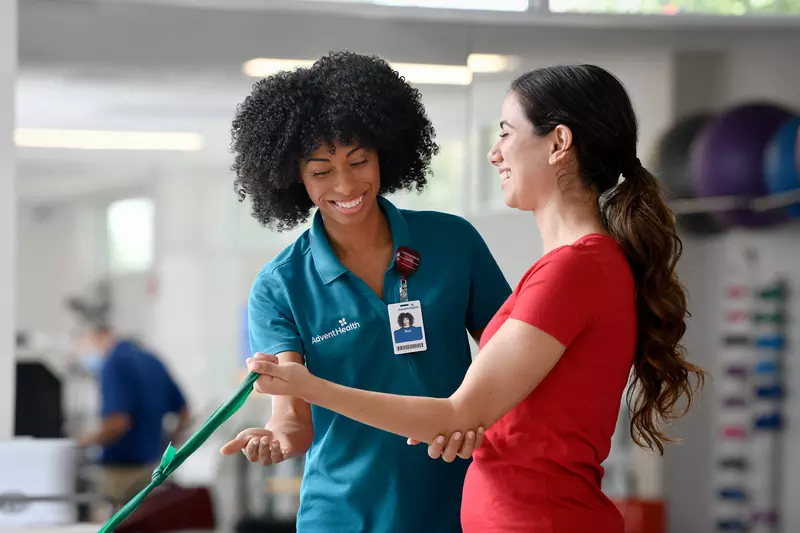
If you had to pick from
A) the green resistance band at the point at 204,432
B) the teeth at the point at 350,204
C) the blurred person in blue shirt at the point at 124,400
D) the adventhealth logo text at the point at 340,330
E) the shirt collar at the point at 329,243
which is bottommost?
the blurred person in blue shirt at the point at 124,400

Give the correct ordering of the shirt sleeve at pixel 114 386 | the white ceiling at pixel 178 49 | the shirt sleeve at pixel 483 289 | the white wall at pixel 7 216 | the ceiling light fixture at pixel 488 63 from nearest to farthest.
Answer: the shirt sleeve at pixel 483 289
the white wall at pixel 7 216
the white ceiling at pixel 178 49
the shirt sleeve at pixel 114 386
the ceiling light fixture at pixel 488 63

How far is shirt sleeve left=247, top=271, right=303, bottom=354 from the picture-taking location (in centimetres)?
182

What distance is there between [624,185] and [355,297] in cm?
54

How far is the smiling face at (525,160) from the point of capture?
1.60 m

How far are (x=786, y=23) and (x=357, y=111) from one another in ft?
14.2

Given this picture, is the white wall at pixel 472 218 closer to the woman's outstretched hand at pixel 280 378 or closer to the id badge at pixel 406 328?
the id badge at pixel 406 328

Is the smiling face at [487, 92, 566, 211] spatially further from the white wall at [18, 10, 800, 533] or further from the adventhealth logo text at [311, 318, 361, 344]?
the white wall at [18, 10, 800, 533]

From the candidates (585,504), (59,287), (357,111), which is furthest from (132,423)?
(585,504)

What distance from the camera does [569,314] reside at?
1.46 m

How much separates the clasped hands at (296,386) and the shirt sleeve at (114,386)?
11.9 ft

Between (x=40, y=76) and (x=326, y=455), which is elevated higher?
(x=40, y=76)

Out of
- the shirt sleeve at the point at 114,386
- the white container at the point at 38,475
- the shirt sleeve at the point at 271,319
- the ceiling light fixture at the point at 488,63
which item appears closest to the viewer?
the shirt sleeve at the point at 271,319

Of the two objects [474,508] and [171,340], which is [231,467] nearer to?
[171,340]

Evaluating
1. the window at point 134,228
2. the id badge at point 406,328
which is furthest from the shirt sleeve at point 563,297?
the window at point 134,228
